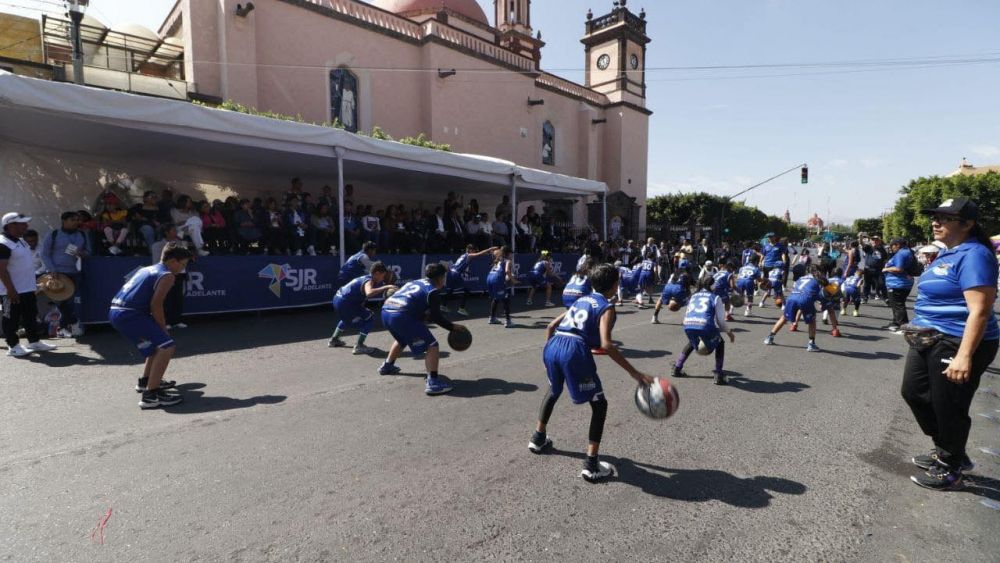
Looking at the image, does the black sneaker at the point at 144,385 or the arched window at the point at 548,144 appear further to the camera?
the arched window at the point at 548,144

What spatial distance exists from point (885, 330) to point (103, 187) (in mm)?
16777

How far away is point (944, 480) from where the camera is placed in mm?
3434

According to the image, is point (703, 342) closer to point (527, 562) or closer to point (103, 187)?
point (527, 562)

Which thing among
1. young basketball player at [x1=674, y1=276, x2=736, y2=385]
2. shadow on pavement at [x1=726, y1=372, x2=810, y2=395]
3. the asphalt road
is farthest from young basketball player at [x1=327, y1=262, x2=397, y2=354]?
shadow on pavement at [x1=726, y1=372, x2=810, y2=395]

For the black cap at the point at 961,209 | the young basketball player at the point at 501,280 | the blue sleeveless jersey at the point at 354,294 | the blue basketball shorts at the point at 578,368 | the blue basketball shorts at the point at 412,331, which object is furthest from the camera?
the young basketball player at the point at 501,280

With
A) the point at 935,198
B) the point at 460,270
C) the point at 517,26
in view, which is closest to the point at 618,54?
the point at 517,26

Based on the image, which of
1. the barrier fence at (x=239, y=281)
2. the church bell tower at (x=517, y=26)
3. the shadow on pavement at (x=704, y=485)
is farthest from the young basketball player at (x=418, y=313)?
the church bell tower at (x=517, y=26)

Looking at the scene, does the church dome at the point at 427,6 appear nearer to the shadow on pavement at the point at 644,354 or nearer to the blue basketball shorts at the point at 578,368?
the shadow on pavement at the point at 644,354

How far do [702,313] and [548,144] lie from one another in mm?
28871

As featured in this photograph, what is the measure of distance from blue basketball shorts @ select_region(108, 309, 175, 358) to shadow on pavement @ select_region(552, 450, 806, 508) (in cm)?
438

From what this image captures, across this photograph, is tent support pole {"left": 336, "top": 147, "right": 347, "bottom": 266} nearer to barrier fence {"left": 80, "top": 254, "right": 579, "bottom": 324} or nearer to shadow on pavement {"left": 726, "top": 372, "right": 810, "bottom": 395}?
barrier fence {"left": 80, "top": 254, "right": 579, "bottom": 324}

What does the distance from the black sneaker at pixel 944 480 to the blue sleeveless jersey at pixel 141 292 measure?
6481mm

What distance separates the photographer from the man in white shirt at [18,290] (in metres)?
6.54

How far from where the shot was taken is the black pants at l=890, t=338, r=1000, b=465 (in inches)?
126
